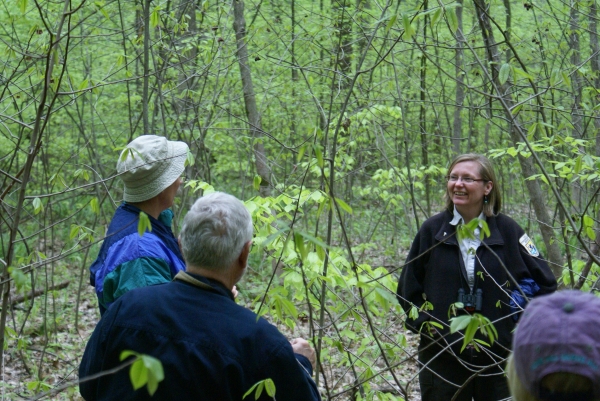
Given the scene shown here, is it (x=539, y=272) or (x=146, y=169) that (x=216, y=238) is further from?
(x=539, y=272)

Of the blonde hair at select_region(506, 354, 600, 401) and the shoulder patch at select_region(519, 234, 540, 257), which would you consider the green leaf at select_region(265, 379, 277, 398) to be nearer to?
the blonde hair at select_region(506, 354, 600, 401)

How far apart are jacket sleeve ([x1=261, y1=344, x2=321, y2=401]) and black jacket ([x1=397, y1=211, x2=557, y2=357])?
1.75 metres

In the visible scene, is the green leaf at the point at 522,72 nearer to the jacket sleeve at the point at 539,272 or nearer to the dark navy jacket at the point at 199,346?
the jacket sleeve at the point at 539,272

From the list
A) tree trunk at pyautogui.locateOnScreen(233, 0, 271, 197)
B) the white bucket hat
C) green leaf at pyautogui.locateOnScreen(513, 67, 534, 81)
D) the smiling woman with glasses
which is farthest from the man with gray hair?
tree trunk at pyautogui.locateOnScreen(233, 0, 271, 197)

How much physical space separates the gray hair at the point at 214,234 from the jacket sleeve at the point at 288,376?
328mm

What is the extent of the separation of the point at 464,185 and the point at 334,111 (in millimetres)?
5040

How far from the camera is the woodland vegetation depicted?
3918 mm

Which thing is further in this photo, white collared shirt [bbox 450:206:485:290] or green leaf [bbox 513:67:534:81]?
white collared shirt [bbox 450:206:485:290]

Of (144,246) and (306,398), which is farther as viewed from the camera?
(144,246)

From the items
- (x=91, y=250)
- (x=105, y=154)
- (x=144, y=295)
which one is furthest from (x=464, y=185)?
(x=105, y=154)

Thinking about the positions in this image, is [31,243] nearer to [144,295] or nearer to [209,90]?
[209,90]

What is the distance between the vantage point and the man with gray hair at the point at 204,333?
1833 mm

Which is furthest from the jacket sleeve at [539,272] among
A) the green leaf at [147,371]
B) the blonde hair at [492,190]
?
the green leaf at [147,371]

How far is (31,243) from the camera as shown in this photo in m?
10.0
